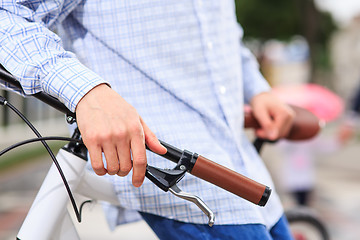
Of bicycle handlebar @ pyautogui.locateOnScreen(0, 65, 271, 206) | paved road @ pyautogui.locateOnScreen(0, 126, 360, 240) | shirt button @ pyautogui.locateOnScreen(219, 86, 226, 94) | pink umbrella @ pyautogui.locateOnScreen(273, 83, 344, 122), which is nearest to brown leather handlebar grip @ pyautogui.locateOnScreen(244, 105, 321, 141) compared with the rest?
shirt button @ pyautogui.locateOnScreen(219, 86, 226, 94)

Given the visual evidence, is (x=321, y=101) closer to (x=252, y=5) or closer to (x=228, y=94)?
(x=228, y=94)

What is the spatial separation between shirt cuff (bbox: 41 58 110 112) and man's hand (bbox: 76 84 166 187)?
17 millimetres

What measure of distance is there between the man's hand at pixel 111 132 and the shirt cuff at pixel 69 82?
0.02 m

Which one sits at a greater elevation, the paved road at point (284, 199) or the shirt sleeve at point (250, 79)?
the shirt sleeve at point (250, 79)

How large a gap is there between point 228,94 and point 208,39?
16 centimetres

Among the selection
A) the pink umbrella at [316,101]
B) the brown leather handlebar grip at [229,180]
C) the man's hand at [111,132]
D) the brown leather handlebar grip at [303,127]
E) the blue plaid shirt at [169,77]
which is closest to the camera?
the man's hand at [111,132]

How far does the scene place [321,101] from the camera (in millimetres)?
4266

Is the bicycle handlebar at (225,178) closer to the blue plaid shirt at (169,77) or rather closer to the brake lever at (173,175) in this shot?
the brake lever at (173,175)

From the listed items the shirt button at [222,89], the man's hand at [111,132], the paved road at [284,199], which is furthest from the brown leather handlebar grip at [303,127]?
the paved road at [284,199]

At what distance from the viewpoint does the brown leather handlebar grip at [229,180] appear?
3.33ft

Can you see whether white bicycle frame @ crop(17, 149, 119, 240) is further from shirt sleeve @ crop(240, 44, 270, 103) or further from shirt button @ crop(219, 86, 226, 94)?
shirt sleeve @ crop(240, 44, 270, 103)

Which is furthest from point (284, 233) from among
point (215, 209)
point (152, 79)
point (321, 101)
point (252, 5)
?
point (252, 5)

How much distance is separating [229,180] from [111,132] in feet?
0.88

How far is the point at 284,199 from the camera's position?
577cm
